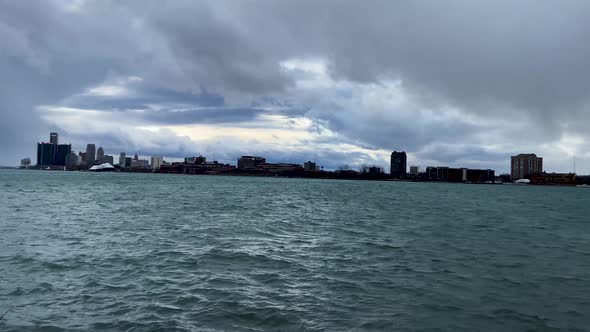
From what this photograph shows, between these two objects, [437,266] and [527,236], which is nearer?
[437,266]

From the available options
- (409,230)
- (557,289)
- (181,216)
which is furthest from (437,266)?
(181,216)

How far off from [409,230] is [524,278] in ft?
56.5

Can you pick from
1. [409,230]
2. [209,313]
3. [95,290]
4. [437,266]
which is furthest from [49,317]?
[409,230]

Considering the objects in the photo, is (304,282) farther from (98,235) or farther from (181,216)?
(181,216)

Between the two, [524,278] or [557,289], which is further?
[524,278]

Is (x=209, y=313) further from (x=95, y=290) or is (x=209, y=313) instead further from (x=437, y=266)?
(x=437, y=266)

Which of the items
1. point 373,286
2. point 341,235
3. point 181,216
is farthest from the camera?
point 181,216

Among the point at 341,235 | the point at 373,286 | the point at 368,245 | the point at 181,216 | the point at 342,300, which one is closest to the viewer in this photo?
the point at 342,300

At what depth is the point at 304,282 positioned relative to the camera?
57.6 feet

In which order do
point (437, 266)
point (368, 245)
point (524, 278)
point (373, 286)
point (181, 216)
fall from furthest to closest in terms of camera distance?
point (181, 216)
point (368, 245)
point (437, 266)
point (524, 278)
point (373, 286)

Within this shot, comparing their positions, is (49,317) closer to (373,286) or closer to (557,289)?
(373,286)

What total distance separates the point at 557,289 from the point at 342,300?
396 inches

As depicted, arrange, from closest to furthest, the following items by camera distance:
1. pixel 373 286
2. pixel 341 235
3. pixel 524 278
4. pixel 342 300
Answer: pixel 342 300 → pixel 373 286 → pixel 524 278 → pixel 341 235

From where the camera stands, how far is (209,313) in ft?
43.3
